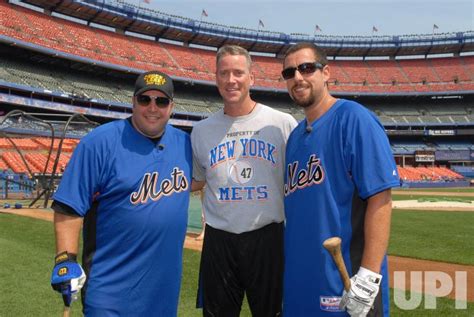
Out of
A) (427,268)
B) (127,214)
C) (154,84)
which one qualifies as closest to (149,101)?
(154,84)

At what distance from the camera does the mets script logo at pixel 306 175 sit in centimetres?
258

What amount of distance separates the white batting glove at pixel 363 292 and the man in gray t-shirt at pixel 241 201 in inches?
37.3

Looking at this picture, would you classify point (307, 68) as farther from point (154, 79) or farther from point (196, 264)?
point (196, 264)

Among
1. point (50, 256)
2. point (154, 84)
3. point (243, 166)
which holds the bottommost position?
point (50, 256)

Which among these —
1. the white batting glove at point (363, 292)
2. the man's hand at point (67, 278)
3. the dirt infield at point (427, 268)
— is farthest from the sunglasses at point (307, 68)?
the dirt infield at point (427, 268)

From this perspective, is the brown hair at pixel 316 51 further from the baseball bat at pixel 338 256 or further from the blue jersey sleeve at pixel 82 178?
the blue jersey sleeve at pixel 82 178

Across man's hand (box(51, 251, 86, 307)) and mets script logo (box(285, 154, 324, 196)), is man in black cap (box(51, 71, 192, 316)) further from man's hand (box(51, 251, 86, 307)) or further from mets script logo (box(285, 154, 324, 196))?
mets script logo (box(285, 154, 324, 196))

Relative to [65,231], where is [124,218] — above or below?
above

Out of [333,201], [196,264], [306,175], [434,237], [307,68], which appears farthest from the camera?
[434,237]

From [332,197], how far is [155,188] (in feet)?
4.03

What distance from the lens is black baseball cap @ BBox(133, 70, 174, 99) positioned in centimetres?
300

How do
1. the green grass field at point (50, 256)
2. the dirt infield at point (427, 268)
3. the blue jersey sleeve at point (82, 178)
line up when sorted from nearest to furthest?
the blue jersey sleeve at point (82, 178) < the green grass field at point (50, 256) < the dirt infield at point (427, 268)

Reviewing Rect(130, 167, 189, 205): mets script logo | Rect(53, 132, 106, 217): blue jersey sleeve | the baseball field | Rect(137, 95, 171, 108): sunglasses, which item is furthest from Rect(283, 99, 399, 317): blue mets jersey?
the baseball field

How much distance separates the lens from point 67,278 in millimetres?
2529
